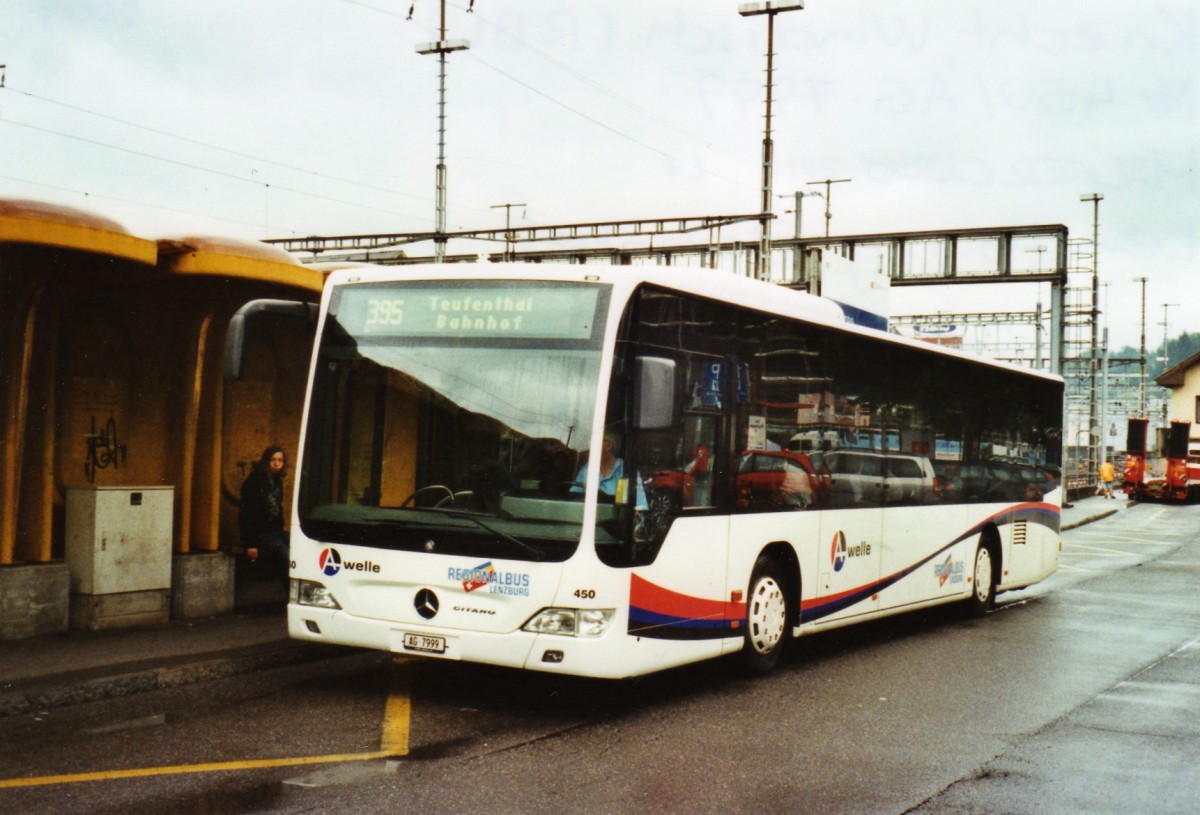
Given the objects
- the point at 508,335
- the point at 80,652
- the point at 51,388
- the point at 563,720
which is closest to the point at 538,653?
the point at 563,720

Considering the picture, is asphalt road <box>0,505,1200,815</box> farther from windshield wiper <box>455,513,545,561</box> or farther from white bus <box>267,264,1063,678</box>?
windshield wiper <box>455,513,545,561</box>

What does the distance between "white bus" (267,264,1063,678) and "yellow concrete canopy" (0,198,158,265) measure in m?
1.56

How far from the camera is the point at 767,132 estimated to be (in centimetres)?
2877

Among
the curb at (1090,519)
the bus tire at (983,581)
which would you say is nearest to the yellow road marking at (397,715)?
the bus tire at (983,581)

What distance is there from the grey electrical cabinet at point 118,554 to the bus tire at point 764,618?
4.97 metres

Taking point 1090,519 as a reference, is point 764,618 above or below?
above

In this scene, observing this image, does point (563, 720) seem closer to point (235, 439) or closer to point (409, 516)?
point (409, 516)

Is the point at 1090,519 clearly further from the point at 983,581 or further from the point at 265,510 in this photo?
the point at 265,510

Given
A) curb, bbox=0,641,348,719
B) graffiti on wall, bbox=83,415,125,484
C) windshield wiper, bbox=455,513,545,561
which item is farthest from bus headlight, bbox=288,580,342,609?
graffiti on wall, bbox=83,415,125,484

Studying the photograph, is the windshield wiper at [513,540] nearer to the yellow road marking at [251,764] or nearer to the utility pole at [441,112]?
the yellow road marking at [251,764]

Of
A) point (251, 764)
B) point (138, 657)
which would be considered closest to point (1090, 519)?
point (138, 657)

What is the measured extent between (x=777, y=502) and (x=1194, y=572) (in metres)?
14.2

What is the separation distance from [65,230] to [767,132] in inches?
849

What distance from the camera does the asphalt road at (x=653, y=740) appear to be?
638 centimetres
